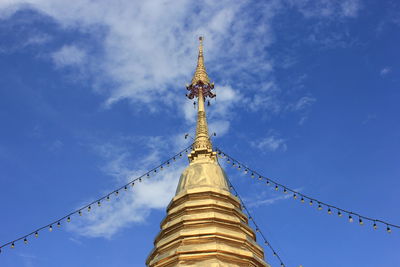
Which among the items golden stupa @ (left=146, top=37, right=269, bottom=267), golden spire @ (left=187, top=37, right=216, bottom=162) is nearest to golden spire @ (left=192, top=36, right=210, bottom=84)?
golden spire @ (left=187, top=37, right=216, bottom=162)

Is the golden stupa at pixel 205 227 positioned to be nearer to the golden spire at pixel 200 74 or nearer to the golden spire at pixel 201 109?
the golden spire at pixel 201 109

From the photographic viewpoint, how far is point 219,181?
15.6 m

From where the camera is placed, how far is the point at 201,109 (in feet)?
61.7

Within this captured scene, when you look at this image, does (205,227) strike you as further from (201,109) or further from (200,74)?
(200,74)

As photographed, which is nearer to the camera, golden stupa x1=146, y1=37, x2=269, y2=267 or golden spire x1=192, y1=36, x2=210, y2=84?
golden stupa x1=146, y1=37, x2=269, y2=267

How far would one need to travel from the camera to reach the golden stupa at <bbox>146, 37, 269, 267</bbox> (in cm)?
1307

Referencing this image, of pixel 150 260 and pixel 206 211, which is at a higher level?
pixel 206 211

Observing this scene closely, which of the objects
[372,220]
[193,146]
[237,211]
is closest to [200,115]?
[193,146]

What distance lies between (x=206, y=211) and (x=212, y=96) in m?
6.58

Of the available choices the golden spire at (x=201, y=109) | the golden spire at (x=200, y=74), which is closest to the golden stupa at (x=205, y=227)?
the golden spire at (x=201, y=109)

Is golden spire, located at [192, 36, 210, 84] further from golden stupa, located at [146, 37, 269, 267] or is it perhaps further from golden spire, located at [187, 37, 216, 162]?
golden stupa, located at [146, 37, 269, 267]

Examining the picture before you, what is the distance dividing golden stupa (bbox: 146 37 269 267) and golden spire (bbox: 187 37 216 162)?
0.41ft

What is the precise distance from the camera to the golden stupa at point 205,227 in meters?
13.1

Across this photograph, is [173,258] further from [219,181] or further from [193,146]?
[193,146]
